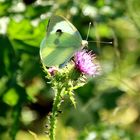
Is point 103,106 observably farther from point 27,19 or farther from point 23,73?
point 27,19

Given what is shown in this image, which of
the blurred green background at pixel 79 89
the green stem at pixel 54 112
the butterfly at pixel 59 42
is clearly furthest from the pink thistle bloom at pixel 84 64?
the blurred green background at pixel 79 89

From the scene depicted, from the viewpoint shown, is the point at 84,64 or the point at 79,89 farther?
the point at 79,89

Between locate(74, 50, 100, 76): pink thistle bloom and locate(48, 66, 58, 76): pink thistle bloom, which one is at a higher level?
locate(48, 66, 58, 76): pink thistle bloom

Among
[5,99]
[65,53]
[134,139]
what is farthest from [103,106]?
[65,53]

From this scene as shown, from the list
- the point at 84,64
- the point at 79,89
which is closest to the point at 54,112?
the point at 84,64

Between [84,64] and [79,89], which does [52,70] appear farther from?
[79,89]

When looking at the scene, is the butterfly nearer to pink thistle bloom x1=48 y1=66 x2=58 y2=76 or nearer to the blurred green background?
pink thistle bloom x1=48 y1=66 x2=58 y2=76

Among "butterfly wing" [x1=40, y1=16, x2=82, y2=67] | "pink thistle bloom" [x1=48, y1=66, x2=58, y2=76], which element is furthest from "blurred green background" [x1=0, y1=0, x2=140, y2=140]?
"pink thistle bloom" [x1=48, y1=66, x2=58, y2=76]
